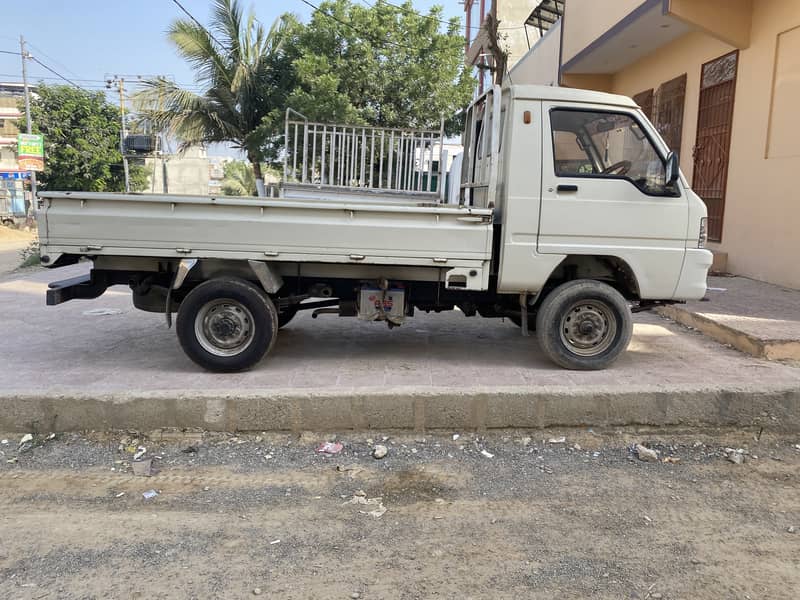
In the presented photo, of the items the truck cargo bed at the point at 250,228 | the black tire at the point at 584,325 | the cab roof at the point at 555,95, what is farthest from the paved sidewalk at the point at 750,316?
the truck cargo bed at the point at 250,228

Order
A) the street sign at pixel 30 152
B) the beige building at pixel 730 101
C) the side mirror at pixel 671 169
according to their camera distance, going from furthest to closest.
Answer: the street sign at pixel 30 152 → the beige building at pixel 730 101 → the side mirror at pixel 671 169

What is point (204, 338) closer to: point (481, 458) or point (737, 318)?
point (481, 458)

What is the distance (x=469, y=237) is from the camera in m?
4.94

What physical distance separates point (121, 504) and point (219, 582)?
1.09m

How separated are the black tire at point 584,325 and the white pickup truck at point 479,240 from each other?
12 mm

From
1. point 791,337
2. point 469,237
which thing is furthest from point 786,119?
point 469,237

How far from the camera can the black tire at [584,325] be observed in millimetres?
5109

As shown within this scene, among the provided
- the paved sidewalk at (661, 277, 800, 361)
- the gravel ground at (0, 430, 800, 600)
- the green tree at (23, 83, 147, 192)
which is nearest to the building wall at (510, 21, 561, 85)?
the paved sidewalk at (661, 277, 800, 361)

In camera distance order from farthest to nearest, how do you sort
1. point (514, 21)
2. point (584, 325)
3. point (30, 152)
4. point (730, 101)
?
1. point (514, 21)
2. point (30, 152)
3. point (730, 101)
4. point (584, 325)

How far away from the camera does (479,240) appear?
495cm

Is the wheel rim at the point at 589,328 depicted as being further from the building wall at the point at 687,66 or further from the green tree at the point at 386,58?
the green tree at the point at 386,58

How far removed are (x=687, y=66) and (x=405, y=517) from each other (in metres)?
10.6

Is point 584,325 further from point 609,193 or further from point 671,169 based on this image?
point 671,169

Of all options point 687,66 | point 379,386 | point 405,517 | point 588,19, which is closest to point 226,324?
point 379,386
